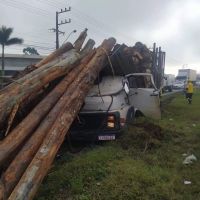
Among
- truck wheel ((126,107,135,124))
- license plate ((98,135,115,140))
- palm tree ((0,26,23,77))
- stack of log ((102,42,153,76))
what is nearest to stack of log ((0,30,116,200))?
stack of log ((102,42,153,76))

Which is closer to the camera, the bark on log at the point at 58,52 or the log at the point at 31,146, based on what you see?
the log at the point at 31,146

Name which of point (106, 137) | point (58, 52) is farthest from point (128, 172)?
point (58, 52)

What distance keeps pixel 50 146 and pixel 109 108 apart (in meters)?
2.98

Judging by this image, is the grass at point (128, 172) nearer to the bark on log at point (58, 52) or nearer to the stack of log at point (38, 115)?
the stack of log at point (38, 115)

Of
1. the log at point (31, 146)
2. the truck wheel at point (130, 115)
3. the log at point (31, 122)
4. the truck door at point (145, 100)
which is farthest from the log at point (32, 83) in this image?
the truck door at point (145, 100)

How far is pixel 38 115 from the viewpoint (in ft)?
24.1

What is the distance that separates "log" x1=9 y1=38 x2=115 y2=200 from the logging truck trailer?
20.7 inches

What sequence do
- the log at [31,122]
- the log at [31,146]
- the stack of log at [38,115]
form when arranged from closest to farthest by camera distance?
1. the log at [31,146]
2. the stack of log at [38,115]
3. the log at [31,122]

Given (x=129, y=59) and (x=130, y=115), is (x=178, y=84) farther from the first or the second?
(x=130, y=115)

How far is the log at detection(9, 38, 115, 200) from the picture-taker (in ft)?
18.1

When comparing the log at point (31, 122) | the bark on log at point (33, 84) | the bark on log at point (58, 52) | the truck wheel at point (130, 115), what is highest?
the bark on log at point (58, 52)

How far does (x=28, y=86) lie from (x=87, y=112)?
193 centimetres

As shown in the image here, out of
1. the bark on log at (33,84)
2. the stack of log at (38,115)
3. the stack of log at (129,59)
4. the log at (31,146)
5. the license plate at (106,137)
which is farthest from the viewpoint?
the stack of log at (129,59)

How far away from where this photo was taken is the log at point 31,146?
566 centimetres
